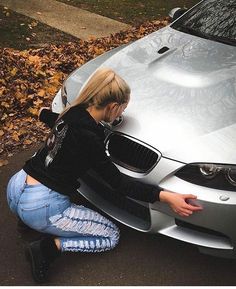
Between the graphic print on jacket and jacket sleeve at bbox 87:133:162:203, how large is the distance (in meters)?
0.20

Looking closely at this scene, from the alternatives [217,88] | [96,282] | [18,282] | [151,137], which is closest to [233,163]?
[151,137]

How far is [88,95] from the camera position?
9.10 ft

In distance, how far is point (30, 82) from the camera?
5.41m

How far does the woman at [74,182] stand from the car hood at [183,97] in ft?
0.74

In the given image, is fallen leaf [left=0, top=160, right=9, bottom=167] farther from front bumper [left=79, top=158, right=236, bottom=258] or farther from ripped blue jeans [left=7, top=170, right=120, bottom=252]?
front bumper [left=79, top=158, right=236, bottom=258]

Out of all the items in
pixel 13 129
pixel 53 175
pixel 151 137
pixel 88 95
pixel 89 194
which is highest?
pixel 88 95

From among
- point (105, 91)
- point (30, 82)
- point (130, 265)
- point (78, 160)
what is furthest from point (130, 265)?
point (30, 82)

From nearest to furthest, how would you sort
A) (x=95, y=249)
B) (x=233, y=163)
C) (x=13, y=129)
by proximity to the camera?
1. (x=233, y=163)
2. (x=95, y=249)
3. (x=13, y=129)

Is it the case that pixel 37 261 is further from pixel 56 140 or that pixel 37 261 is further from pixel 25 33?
pixel 25 33

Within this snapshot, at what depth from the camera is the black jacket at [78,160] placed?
8.95ft

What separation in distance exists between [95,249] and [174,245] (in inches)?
21.7

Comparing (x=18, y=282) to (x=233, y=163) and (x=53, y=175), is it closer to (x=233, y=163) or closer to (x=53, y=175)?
(x=53, y=175)

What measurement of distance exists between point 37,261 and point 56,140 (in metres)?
0.76

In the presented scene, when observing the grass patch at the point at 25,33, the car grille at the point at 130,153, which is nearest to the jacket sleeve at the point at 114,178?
the car grille at the point at 130,153
